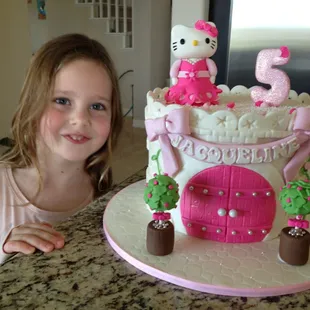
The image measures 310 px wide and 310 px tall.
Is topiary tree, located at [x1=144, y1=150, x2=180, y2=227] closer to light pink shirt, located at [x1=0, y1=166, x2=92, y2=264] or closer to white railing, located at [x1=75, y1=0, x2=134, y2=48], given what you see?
light pink shirt, located at [x1=0, y1=166, x2=92, y2=264]

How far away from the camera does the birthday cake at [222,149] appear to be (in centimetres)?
63

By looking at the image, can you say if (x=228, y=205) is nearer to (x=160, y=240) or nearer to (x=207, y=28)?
(x=160, y=240)

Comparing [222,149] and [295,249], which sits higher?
[222,149]

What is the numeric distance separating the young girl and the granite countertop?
2.0 inches

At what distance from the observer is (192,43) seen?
73 centimetres

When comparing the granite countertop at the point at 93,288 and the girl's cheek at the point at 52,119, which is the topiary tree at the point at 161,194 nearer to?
the granite countertop at the point at 93,288

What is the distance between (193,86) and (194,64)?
0.14 feet

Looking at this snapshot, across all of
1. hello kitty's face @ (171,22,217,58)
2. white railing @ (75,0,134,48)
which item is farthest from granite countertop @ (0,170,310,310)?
white railing @ (75,0,134,48)

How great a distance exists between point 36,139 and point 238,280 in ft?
1.83

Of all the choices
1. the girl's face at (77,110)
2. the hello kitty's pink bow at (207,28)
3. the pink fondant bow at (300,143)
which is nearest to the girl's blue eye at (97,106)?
the girl's face at (77,110)

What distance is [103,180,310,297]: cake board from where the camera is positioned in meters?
0.55

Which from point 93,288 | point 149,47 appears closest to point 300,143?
point 93,288

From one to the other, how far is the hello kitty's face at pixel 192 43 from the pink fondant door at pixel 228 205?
0.74ft

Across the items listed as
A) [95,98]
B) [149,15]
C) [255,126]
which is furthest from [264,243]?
[149,15]
